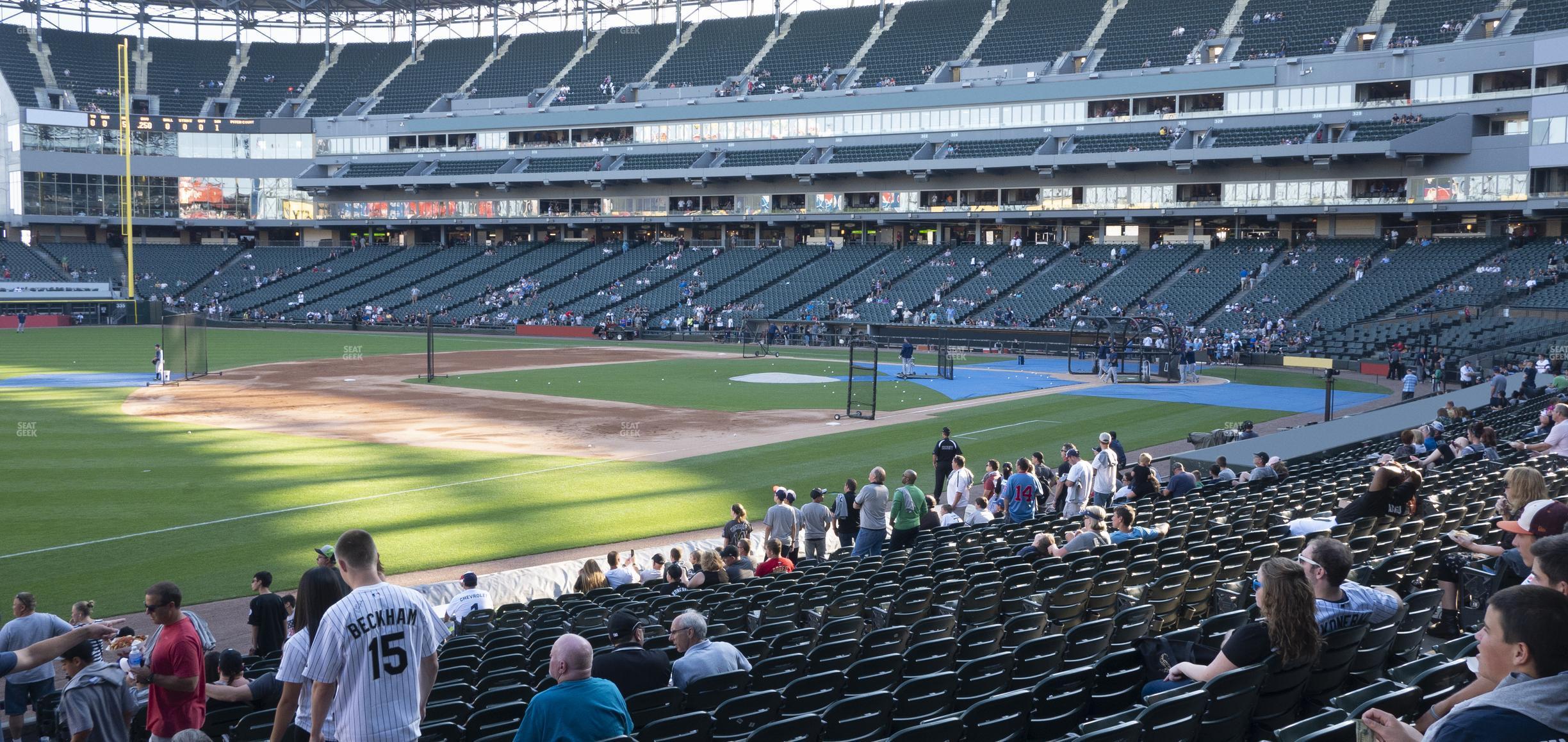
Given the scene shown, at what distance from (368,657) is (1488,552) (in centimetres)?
801

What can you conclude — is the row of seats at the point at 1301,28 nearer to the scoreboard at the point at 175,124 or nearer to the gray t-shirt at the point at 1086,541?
the gray t-shirt at the point at 1086,541

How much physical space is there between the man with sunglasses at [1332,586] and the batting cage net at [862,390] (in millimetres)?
26202

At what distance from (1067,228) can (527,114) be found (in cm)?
4536

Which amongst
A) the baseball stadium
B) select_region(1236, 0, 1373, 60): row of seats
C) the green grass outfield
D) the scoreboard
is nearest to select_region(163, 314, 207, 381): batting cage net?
the baseball stadium

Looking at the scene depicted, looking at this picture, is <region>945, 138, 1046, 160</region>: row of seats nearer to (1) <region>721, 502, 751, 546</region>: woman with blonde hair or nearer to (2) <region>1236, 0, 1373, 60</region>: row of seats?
(2) <region>1236, 0, 1373, 60</region>: row of seats

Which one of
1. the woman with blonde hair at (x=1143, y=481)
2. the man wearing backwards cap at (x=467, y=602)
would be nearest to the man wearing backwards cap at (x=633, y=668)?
the man wearing backwards cap at (x=467, y=602)

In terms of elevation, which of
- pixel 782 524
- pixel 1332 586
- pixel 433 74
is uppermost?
pixel 433 74

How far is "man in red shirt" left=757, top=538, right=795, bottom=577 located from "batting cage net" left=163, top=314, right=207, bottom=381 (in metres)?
38.7

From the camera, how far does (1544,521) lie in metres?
6.96

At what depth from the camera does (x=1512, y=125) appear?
6384 cm

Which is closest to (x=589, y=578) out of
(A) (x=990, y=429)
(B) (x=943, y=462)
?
(B) (x=943, y=462)

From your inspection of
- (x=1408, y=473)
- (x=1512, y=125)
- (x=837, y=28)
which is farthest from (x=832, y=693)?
(x=837, y=28)

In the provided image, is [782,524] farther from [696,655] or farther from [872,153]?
[872,153]

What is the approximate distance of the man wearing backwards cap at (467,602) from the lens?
44.0 ft
